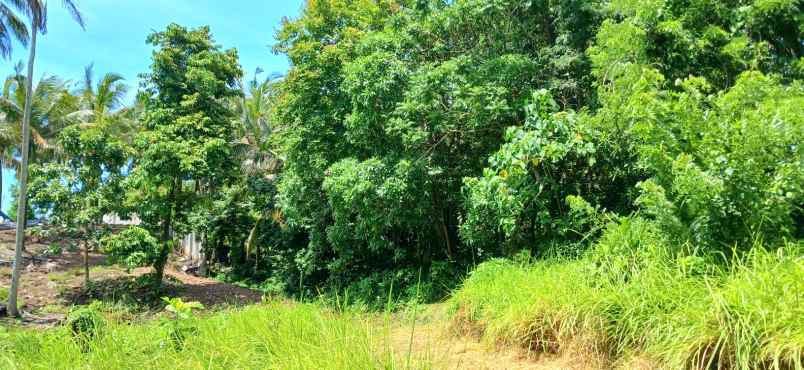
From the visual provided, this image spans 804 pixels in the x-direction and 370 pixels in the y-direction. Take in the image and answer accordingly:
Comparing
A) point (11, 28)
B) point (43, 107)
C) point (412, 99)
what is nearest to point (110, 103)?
point (43, 107)

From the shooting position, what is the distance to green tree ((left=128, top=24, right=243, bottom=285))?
13250mm

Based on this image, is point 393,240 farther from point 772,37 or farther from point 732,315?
point 732,315

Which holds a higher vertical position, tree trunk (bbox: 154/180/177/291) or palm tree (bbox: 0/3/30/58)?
palm tree (bbox: 0/3/30/58)

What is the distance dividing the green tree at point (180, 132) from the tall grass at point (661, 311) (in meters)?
10.2

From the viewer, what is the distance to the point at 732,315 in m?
3.23

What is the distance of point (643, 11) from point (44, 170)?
13.9 m

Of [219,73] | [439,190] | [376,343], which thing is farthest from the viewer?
[219,73]

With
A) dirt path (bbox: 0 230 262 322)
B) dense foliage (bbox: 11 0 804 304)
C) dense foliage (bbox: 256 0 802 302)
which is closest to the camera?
dense foliage (bbox: 256 0 802 302)

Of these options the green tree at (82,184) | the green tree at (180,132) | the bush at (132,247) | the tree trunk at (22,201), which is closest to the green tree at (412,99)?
the green tree at (180,132)

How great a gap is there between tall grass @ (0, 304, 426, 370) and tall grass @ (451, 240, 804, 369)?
172 cm

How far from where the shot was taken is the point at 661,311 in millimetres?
3754

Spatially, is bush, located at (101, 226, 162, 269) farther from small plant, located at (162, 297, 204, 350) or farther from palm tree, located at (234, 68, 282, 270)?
small plant, located at (162, 297, 204, 350)

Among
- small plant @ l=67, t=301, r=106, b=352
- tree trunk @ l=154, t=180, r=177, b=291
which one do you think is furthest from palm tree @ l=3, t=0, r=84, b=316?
small plant @ l=67, t=301, r=106, b=352

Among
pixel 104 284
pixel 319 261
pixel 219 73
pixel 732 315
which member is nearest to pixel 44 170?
pixel 104 284
